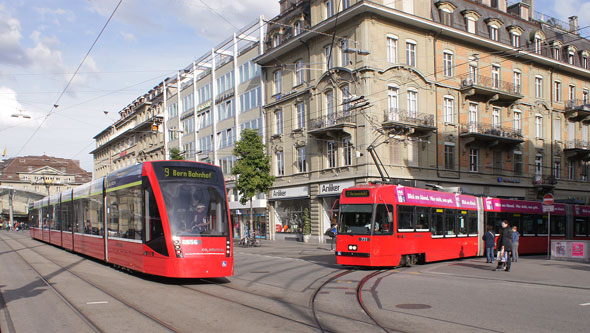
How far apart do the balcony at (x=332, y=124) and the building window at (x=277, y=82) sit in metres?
6.10

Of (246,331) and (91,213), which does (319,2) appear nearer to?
(91,213)

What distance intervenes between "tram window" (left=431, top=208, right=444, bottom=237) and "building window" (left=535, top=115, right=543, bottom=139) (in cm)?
2624

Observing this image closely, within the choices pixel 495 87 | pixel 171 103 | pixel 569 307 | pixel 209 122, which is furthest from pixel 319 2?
pixel 171 103

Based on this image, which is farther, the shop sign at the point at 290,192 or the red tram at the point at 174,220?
the shop sign at the point at 290,192

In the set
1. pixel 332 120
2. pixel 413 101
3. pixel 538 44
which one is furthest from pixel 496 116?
pixel 332 120

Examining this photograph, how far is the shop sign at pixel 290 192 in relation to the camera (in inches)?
1462

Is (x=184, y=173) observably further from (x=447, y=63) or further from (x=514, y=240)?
(x=447, y=63)

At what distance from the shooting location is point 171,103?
62875 millimetres

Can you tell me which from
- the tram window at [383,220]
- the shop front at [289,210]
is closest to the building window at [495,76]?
the shop front at [289,210]

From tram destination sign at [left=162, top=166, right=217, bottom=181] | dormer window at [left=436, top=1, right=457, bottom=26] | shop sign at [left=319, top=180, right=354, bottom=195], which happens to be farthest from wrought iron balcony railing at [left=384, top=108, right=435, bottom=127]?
tram destination sign at [left=162, top=166, right=217, bottom=181]

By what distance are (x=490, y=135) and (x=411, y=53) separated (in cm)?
856

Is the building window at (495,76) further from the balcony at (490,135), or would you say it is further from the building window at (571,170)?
the building window at (571,170)

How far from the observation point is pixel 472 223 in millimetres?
22922

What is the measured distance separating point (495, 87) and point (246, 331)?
34.9m
